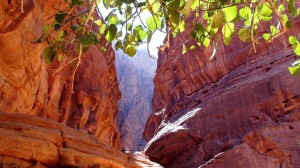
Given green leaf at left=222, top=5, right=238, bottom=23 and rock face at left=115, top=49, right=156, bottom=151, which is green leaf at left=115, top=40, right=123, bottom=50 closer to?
green leaf at left=222, top=5, right=238, bottom=23

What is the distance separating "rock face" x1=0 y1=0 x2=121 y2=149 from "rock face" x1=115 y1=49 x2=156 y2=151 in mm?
18185

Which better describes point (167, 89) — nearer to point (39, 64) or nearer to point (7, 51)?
point (39, 64)

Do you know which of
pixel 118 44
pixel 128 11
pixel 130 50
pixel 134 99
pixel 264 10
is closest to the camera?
pixel 264 10

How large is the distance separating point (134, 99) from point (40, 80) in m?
44.1

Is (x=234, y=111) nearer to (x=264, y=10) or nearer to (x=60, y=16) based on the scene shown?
(x=264, y=10)

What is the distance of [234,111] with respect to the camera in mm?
21219

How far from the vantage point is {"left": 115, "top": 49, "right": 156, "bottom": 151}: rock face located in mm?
51719

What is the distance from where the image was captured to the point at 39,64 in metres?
17.9

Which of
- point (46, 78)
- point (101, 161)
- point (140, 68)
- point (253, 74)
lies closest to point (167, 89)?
point (253, 74)

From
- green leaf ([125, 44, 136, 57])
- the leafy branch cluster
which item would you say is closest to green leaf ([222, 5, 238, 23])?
the leafy branch cluster

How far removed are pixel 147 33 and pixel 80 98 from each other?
23880 mm

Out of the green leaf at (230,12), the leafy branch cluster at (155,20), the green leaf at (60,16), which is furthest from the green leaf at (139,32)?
the green leaf at (230,12)

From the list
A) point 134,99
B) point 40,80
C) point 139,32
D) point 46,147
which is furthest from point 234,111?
point 134,99

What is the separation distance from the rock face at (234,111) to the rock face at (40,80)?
5254mm
